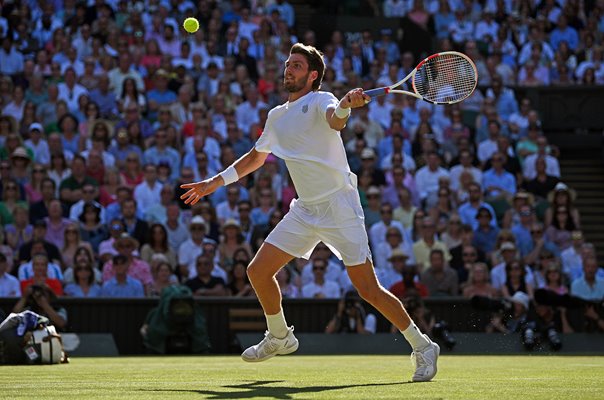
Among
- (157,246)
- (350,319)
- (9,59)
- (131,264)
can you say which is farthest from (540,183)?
(9,59)

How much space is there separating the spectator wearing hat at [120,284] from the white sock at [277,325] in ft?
22.0

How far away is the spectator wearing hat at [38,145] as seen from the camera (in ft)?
57.8

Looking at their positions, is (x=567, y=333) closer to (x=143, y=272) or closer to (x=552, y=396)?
(x=143, y=272)

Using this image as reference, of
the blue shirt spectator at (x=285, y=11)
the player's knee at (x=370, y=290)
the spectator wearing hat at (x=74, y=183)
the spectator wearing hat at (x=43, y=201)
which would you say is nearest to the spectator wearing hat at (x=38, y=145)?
the spectator wearing hat at (x=74, y=183)

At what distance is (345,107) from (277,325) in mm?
1941

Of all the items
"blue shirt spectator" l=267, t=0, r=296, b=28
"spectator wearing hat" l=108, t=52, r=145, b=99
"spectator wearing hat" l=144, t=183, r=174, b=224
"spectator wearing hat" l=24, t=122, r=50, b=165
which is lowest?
"spectator wearing hat" l=144, t=183, r=174, b=224

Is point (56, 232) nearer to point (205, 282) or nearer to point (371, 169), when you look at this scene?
point (205, 282)

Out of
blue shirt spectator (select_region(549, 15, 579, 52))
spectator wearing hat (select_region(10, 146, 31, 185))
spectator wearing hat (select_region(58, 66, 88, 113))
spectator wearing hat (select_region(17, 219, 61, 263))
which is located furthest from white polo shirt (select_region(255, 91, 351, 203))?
blue shirt spectator (select_region(549, 15, 579, 52))

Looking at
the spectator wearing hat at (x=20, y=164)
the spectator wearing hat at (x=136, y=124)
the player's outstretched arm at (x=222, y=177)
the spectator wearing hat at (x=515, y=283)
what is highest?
the spectator wearing hat at (x=136, y=124)

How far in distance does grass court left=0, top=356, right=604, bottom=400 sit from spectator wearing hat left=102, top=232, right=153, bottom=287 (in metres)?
3.90

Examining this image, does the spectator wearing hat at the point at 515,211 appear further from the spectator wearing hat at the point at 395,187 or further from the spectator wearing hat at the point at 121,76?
the spectator wearing hat at the point at 121,76

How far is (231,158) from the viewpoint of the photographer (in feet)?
58.6

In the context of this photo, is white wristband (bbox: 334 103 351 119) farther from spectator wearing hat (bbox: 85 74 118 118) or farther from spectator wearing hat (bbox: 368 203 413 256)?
spectator wearing hat (bbox: 85 74 118 118)

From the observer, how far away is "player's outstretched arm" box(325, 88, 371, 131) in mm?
7625
